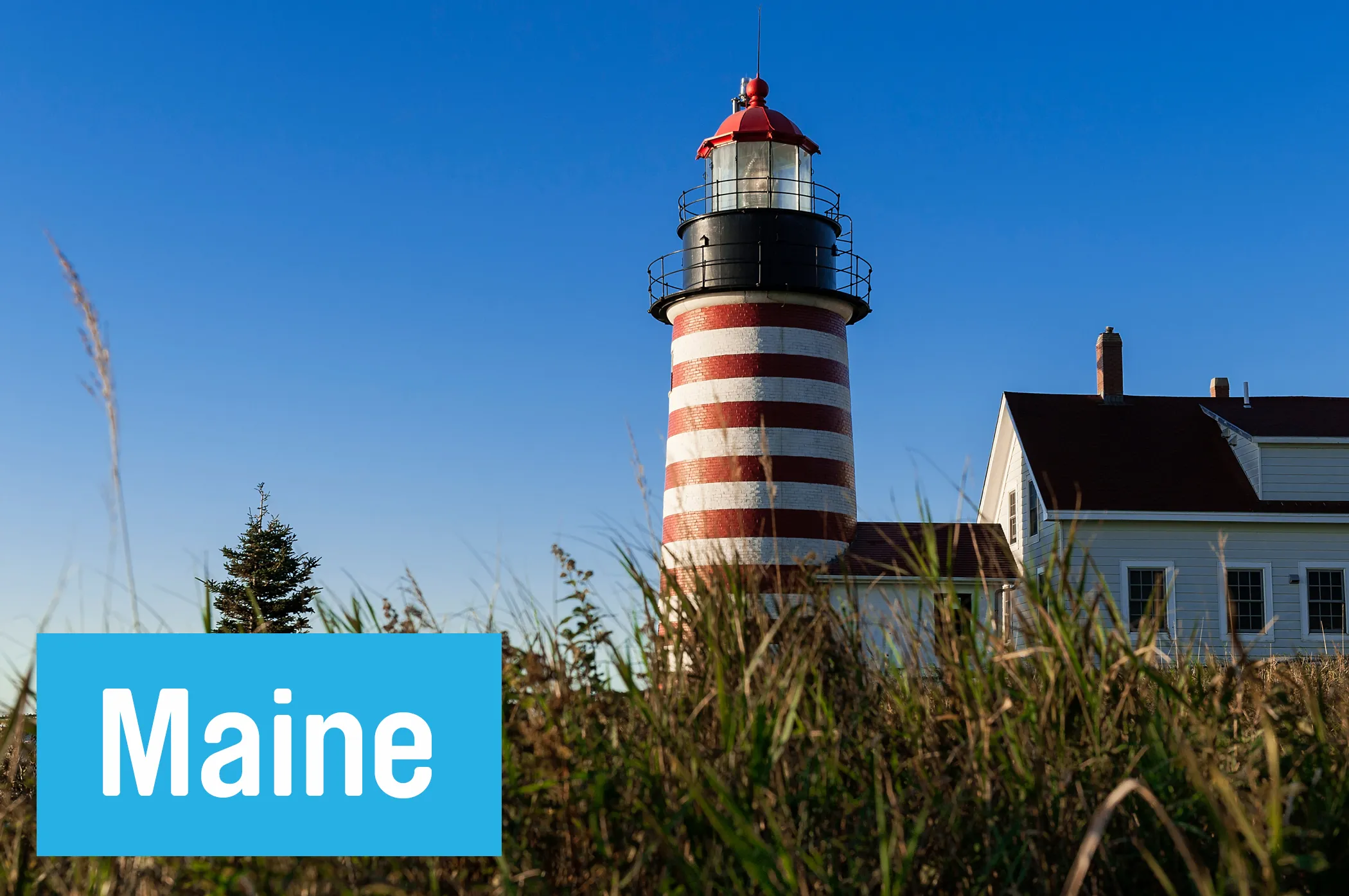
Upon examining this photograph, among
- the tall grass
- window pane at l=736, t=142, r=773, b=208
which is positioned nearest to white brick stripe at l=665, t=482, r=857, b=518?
window pane at l=736, t=142, r=773, b=208

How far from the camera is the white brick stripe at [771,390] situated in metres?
20.4

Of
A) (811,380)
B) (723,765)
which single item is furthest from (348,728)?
(811,380)

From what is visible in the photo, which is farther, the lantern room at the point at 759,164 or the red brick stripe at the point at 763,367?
the lantern room at the point at 759,164

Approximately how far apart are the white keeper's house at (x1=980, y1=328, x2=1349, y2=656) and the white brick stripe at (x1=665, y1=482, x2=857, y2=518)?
166 inches

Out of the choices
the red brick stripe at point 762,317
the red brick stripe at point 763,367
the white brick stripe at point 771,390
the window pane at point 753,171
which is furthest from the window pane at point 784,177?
the white brick stripe at point 771,390

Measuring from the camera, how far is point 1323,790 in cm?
311

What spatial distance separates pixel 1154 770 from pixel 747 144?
20223 millimetres

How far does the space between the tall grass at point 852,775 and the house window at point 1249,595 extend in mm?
21400

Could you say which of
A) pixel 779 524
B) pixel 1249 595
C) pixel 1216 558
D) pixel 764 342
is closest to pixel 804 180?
pixel 764 342

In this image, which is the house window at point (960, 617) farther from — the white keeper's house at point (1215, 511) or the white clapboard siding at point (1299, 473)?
the white clapboard siding at point (1299, 473)

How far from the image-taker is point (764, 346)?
20562 millimetres

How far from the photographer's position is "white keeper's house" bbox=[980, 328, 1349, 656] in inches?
886

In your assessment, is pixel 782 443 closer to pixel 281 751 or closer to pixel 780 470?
pixel 780 470

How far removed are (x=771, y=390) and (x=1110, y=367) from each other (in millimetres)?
9784
